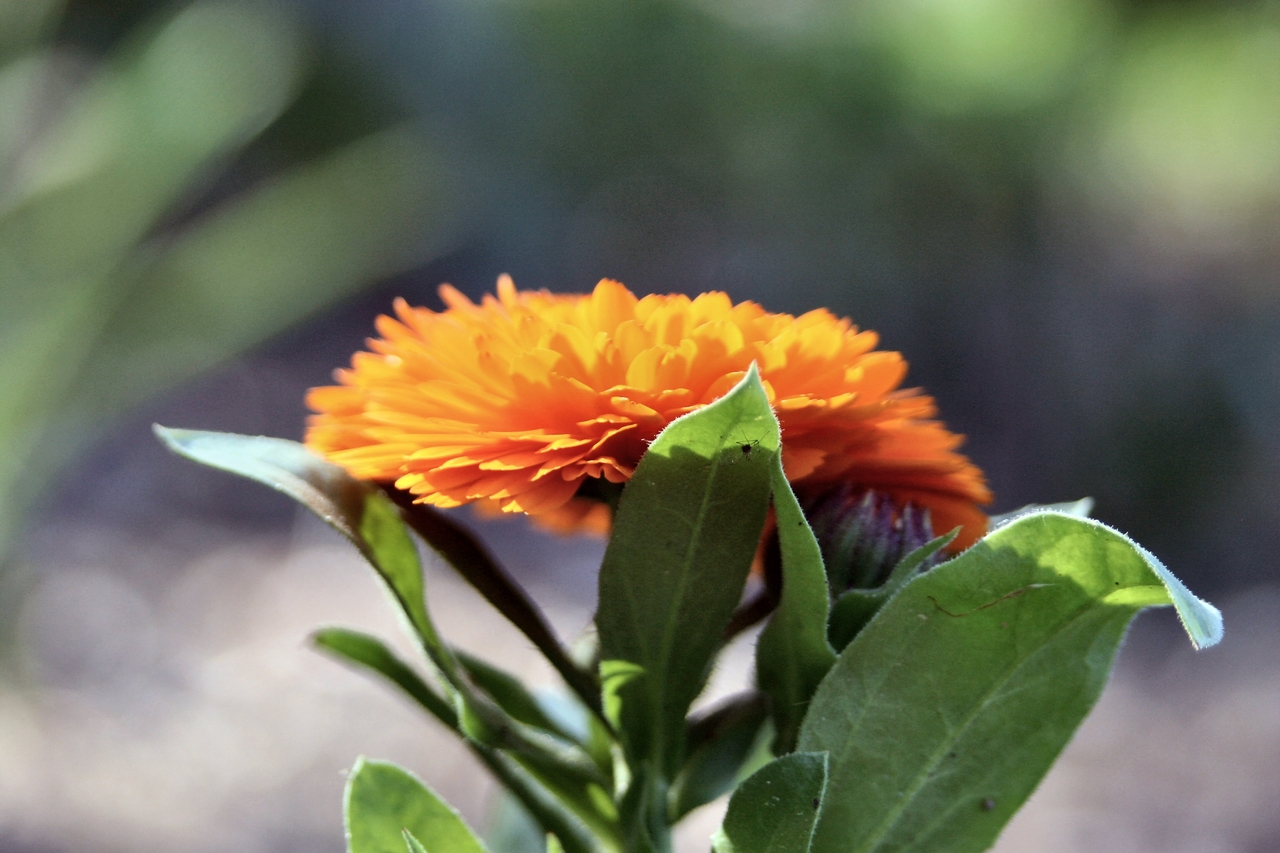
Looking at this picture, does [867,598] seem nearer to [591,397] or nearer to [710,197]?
[591,397]

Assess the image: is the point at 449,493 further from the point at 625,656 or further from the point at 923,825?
the point at 923,825

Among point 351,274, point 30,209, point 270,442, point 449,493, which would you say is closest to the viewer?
point 449,493

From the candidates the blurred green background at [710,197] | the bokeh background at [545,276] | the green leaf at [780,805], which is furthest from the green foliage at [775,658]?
the blurred green background at [710,197]

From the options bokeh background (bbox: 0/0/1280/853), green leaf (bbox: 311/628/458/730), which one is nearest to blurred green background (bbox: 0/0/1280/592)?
bokeh background (bbox: 0/0/1280/853)

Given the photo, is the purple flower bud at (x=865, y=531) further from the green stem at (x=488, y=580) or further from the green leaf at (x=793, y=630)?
the green stem at (x=488, y=580)

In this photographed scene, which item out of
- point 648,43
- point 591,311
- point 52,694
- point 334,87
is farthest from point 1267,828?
point 334,87

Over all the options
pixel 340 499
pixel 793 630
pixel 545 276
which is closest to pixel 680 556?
pixel 793 630
